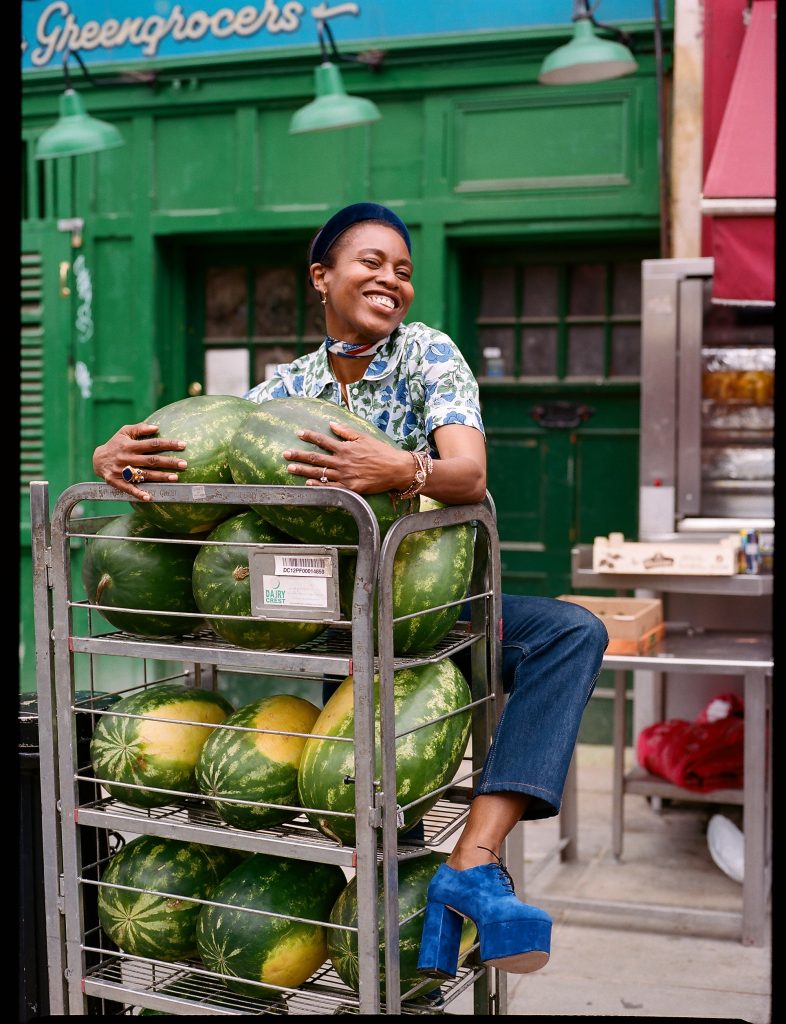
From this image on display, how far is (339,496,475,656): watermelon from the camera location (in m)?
2.41

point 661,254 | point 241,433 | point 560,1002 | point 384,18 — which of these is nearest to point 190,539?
point 241,433

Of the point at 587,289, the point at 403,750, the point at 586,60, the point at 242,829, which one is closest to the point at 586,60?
the point at 586,60

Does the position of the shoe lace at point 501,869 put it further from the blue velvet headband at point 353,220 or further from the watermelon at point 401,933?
the blue velvet headband at point 353,220

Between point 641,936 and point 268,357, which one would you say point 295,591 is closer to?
point 641,936

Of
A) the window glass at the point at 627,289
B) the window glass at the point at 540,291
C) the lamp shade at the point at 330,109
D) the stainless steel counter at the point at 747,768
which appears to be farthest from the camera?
the window glass at the point at 540,291

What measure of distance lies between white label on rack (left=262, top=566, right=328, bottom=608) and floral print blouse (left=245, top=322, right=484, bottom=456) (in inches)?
21.9

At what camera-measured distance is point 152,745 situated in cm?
263

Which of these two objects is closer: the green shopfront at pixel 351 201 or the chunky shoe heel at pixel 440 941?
the chunky shoe heel at pixel 440 941

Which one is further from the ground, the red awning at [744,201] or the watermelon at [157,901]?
the red awning at [744,201]

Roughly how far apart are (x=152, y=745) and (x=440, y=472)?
0.90 m

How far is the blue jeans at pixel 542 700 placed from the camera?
2.53 m

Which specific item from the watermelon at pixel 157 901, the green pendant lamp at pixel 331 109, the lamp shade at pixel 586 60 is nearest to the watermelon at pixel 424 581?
the watermelon at pixel 157 901

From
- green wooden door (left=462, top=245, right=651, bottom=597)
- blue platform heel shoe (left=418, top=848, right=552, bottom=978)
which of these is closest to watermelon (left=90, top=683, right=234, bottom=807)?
blue platform heel shoe (left=418, top=848, right=552, bottom=978)

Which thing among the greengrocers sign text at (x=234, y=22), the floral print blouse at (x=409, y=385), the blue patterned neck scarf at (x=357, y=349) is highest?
the greengrocers sign text at (x=234, y=22)
